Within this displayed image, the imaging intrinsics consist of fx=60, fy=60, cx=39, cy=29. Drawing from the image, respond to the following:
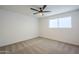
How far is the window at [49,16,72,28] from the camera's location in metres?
4.23

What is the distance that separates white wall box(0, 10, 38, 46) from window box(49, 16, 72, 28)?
1859 mm

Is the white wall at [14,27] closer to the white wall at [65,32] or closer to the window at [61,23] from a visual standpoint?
the white wall at [65,32]

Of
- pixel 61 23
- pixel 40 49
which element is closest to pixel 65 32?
pixel 61 23

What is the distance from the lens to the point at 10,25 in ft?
Answer: 13.3

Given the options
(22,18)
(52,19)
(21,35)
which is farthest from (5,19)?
(52,19)

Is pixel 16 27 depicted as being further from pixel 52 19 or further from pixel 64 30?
pixel 64 30

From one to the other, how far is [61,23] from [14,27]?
354 centimetres

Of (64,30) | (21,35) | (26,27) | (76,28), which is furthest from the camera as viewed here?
(26,27)

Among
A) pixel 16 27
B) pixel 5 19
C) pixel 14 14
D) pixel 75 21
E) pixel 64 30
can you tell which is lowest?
pixel 64 30

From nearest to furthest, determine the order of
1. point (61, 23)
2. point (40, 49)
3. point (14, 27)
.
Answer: point (40, 49)
point (14, 27)
point (61, 23)

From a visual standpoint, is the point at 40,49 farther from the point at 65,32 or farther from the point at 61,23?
the point at 61,23

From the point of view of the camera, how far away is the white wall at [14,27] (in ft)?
12.1

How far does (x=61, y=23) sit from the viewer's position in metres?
4.74

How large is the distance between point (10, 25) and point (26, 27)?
1.46m
